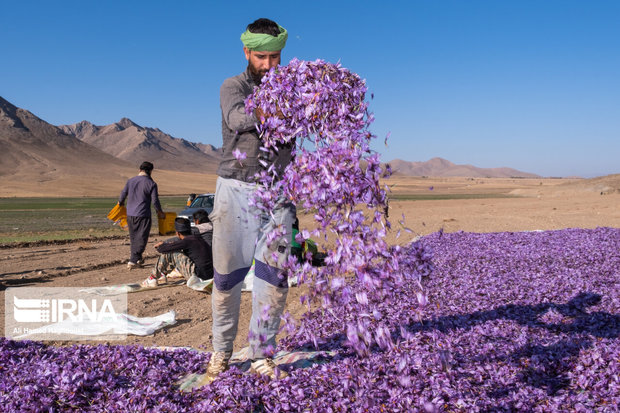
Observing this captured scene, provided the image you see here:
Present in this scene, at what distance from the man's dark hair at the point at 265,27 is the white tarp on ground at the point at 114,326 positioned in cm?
422

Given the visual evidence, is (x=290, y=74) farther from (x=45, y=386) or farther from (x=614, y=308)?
(x=614, y=308)

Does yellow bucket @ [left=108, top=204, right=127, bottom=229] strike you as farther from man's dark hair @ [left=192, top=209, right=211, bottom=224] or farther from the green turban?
the green turban

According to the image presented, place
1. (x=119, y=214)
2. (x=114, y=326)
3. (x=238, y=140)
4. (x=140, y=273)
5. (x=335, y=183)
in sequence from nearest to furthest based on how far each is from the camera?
(x=335, y=183)
(x=238, y=140)
(x=114, y=326)
(x=140, y=273)
(x=119, y=214)

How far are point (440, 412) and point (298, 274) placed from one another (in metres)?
1.48

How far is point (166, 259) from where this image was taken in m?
8.80

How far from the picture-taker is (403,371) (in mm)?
3691

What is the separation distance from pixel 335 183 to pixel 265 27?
1480 millimetres

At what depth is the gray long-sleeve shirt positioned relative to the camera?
375cm

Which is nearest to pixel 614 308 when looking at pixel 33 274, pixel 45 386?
pixel 45 386

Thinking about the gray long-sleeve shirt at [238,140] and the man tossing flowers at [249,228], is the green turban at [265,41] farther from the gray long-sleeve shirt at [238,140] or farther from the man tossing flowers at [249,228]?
the gray long-sleeve shirt at [238,140]

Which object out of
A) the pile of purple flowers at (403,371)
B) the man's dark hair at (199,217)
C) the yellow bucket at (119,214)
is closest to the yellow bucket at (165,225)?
the yellow bucket at (119,214)

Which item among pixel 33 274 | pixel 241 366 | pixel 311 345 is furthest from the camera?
pixel 33 274

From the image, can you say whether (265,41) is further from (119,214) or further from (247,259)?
(119,214)

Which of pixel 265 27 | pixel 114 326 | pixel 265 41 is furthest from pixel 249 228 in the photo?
pixel 114 326
